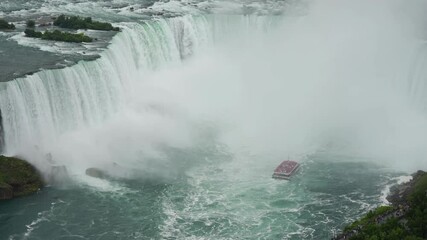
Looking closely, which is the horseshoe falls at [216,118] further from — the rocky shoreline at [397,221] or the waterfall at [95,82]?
the rocky shoreline at [397,221]

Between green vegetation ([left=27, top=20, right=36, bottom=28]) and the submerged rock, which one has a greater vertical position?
green vegetation ([left=27, top=20, right=36, bottom=28])

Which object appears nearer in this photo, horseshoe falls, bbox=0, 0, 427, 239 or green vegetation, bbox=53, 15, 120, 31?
horseshoe falls, bbox=0, 0, 427, 239

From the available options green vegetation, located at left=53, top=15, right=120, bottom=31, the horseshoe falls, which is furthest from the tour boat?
green vegetation, located at left=53, top=15, right=120, bottom=31

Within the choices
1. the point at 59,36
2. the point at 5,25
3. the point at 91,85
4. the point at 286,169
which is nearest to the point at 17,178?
the point at 91,85

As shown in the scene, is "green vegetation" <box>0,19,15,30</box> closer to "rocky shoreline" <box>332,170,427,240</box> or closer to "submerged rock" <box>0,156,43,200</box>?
"submerged rock" <box>0,156,43,200</box>

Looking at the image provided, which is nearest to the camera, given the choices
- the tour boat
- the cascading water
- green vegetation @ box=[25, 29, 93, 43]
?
the cascading water

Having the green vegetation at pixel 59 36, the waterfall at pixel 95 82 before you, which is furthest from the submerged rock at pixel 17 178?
the green vegetation at pixel 59 36

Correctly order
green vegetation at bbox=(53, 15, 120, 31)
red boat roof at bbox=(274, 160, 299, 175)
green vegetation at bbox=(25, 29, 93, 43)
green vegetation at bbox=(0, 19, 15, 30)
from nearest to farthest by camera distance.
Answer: red boat roof at bbox=(274, 160, 299, 175) < green vegetation at bbox=(25, 29, 93, 43) < green vegetation at bbox=(0, 19, 15, 30) < green vegetation at bbox=(53, 15, 120, 31)
